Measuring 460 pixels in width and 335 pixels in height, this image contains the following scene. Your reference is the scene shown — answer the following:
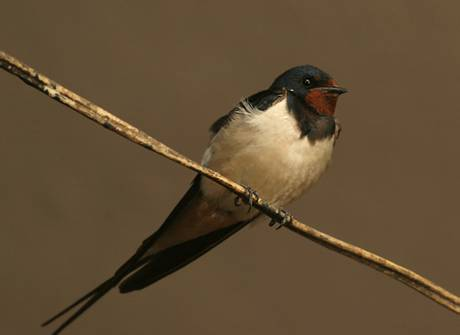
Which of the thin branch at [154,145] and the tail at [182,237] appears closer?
the thin branch at [154,145]

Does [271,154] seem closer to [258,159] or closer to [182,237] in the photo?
[258,159]

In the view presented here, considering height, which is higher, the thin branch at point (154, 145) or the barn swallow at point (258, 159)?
the barn swallow at point (258, 159)

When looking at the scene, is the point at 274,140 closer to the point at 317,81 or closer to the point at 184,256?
the point at 317,81

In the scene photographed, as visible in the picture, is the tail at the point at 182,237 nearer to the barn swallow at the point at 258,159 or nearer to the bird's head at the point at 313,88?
the barn swallow at the point at 258,159

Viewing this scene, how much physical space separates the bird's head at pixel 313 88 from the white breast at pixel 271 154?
52 millimetres

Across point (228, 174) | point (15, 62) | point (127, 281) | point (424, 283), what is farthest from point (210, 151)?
point (15, 62)

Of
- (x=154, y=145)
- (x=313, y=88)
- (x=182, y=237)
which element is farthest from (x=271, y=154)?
(x=154, y=145)

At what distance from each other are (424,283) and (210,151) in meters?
0.70

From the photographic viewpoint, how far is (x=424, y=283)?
0.86m

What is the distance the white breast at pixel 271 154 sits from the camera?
136 cm

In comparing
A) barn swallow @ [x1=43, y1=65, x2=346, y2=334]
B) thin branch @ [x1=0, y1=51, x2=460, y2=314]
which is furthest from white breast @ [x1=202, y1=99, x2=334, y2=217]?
thin branch @ [x1=0, y1=51, x2=460, y2=314]

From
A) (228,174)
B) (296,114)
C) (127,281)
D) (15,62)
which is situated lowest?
(127,281)

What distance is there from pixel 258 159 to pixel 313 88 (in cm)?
16

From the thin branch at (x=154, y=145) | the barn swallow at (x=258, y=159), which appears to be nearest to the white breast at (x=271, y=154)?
the barn swallow at (x=258, y=159)
